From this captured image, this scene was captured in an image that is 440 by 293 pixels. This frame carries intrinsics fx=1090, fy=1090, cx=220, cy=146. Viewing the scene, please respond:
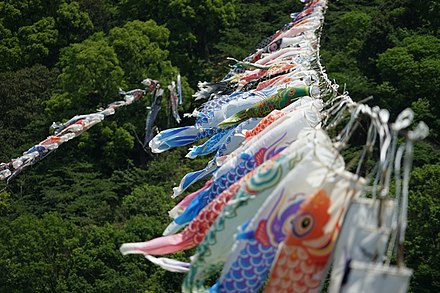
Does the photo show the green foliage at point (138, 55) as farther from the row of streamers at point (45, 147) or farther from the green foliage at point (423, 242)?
the green foliage at point (423, 242)

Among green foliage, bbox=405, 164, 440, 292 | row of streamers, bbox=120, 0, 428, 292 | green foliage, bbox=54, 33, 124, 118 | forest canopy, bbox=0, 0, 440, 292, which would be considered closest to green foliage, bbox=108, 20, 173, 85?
forest canopy, bbox=0, 0, 440, 292

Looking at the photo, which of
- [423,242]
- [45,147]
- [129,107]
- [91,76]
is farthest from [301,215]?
[91,76]

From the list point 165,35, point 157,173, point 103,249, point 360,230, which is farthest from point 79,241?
→ point 360,230

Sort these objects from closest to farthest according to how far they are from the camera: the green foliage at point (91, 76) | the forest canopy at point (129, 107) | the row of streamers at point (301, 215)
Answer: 1. the row of streamers at point (301, 215)
2. the forest canopy at point (129, 107)
3. the green foliage at point (91, 76)

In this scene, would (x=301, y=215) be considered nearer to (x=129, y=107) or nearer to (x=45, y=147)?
(x=45, y=147)

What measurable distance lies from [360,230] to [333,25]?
31.6 metres

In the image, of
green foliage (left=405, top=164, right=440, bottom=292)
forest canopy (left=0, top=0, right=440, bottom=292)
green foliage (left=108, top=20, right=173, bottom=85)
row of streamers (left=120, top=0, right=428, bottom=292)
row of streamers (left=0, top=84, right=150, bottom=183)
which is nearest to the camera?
row of streamers (left=120, top=0, right=428, bottom=292)

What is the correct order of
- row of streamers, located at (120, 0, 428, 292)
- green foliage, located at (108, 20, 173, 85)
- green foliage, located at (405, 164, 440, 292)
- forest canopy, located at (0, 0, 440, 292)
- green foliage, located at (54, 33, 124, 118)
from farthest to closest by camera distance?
green foliage, located at (108, 20, 173, 85) → green foliage, located at (54, 33, 124, 118) → forest canopy, located at (0, 0, 440, 292) → green foliage, located at (405, 164, 440, 292) → row of streamers, located at (120, 0, 428, 292)

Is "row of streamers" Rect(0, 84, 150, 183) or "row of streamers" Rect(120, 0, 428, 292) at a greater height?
"row of streamers" Rect(120, 0, 428, 292)

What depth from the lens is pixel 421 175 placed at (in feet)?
76.0

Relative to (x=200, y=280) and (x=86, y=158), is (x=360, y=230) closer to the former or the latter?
(x=200, y=280)

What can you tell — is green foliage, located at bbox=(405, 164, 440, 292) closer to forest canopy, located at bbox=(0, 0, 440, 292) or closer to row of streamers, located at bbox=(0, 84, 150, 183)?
forest canopy, located at bbox=(0, 0, 440, 292)

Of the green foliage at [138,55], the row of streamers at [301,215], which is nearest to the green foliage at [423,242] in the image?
the row of streamers at [301,215]

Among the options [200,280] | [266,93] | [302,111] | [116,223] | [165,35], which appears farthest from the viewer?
[165,35]
